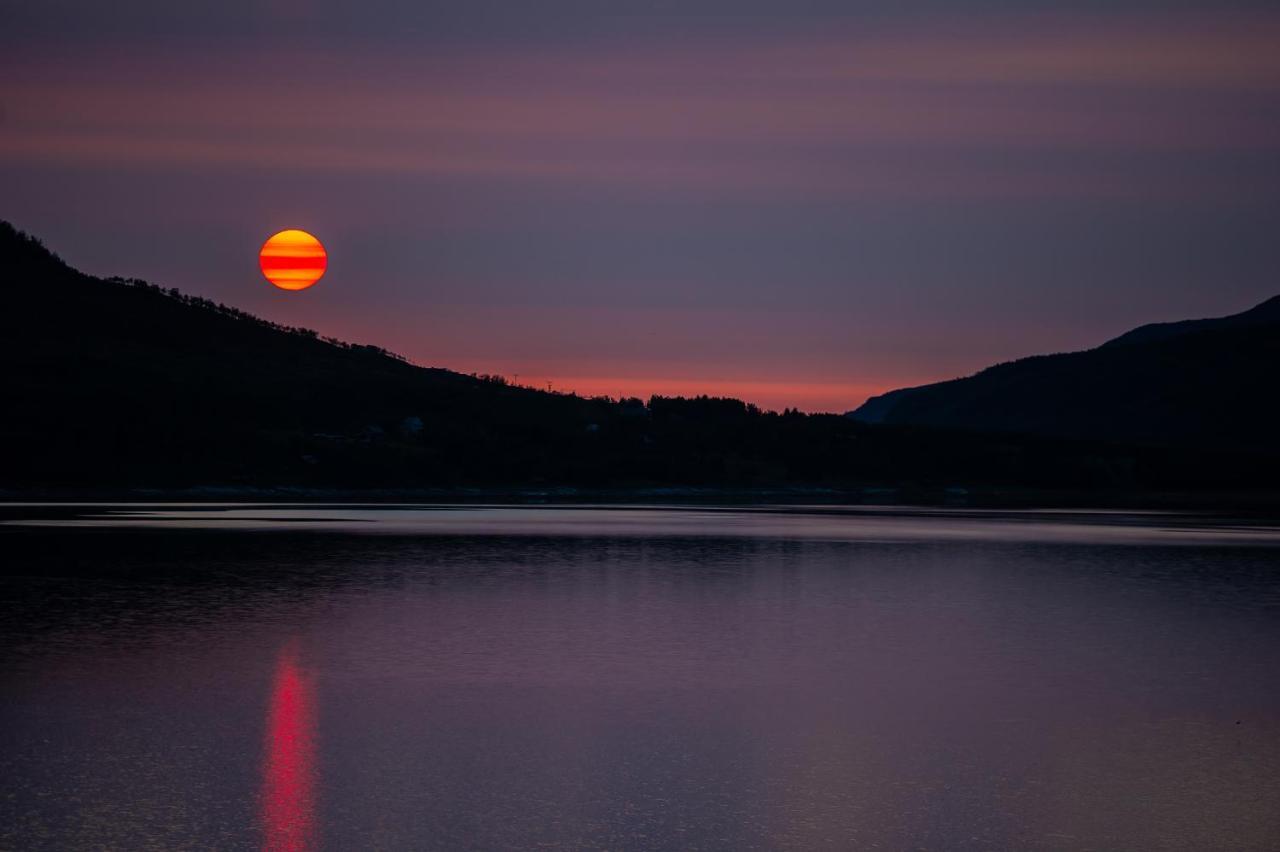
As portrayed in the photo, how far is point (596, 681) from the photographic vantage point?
20453 mm

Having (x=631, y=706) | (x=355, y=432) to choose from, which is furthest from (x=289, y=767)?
(x=355, y=432)

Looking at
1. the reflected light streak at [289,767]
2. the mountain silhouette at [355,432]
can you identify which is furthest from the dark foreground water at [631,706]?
the mountain silhouette at [355,432]

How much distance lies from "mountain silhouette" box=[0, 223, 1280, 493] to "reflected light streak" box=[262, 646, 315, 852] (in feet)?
256

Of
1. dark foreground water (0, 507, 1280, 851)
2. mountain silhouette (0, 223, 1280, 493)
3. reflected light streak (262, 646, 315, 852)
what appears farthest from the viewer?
mountain silhouette (0, 223, 1280, 493)

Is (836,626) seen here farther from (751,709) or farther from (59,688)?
(59,688)

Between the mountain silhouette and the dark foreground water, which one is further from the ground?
the mountain silhouette

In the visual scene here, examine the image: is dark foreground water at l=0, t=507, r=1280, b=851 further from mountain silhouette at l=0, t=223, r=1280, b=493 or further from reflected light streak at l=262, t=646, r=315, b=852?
mountain silhouette at l=0, t=223, r=1280, b=493

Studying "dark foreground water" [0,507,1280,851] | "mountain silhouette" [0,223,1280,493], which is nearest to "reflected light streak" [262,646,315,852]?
"dark foreground water" [0,507,1280,851]

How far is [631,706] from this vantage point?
60.8 ft

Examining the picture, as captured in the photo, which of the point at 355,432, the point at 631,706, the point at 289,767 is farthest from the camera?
the point at 355,432

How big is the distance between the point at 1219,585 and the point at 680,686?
68.5 feet

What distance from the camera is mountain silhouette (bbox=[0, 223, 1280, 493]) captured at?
110 meters

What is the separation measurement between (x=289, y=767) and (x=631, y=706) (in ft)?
16.8

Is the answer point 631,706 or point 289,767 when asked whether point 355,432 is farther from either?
point 289,767
